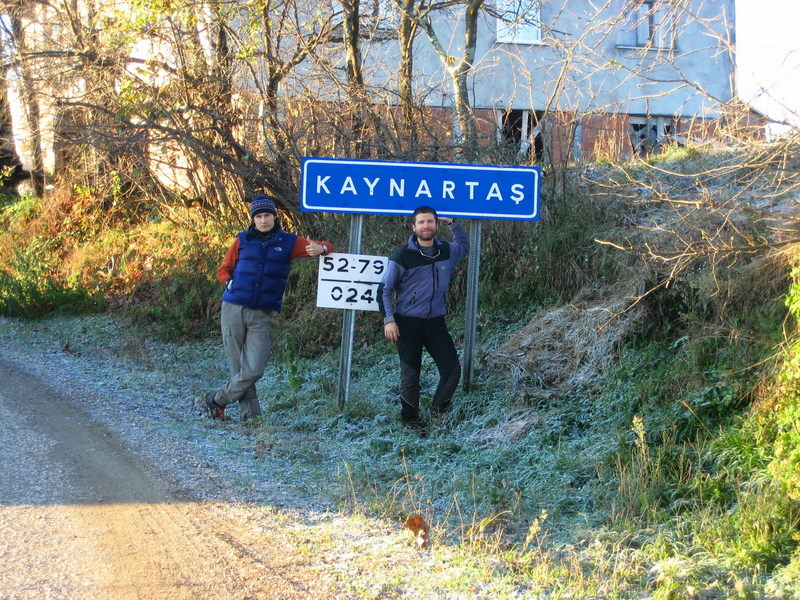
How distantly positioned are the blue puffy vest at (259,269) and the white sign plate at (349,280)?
1.23 feet

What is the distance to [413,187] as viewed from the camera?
7.76 m

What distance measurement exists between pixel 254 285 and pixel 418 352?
5.16 ft

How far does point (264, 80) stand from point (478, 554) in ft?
28.6

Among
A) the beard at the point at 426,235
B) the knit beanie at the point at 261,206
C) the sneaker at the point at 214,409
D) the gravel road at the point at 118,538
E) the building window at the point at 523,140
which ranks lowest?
the sneaker at the point at 214,409

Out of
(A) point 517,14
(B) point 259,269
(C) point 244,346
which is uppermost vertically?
(A) point 517,14

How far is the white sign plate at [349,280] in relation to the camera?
7801 mm

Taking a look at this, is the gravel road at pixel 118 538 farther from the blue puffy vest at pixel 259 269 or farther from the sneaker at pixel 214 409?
the blue puffy vest at pixel 259 269

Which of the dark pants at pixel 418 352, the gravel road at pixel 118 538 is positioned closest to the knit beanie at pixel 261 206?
the dark pants at pixel 418 352

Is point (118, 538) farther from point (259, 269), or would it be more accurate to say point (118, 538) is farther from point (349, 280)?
point (349, 280)

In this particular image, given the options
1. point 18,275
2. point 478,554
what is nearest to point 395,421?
point 478,554

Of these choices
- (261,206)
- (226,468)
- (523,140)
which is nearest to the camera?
(226,468)

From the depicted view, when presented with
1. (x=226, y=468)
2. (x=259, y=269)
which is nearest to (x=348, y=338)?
(x=259, y=269)

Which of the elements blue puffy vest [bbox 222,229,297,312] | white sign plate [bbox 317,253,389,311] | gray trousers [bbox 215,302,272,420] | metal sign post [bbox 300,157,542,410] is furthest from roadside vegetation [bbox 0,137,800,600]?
metal sign post [bbox 300,157,542,410]

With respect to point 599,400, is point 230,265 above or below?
above
